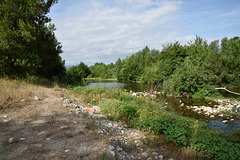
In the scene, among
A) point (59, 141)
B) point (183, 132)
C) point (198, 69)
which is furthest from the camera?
point (198, 69)

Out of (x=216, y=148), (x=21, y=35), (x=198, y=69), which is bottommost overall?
(x=216, y=148)

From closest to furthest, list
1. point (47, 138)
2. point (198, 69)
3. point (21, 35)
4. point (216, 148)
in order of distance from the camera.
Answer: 1. point (216, 148)
2. point (47, 138)
3. point (21, 35)
4. point (198, 69)

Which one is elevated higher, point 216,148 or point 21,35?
point 21,35

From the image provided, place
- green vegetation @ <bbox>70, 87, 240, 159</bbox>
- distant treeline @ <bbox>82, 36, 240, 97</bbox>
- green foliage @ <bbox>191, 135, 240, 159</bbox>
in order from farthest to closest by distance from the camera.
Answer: distant treeline @ <bbox>82, 36, 240, 97</bbox>, green vegetation @ <bbox>70, 87, 240, 159</bbox>, green foliage @ <bbox>191, 135, 240, 159</bbox>

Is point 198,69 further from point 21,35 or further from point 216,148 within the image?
point 21,35

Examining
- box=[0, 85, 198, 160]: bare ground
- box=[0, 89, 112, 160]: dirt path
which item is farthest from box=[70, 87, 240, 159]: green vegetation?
box=[0, 89, 112, 160]: dirt path

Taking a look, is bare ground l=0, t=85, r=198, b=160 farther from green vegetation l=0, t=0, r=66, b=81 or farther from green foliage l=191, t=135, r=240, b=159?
green vegetation l=0, t=0, r=66, b=81

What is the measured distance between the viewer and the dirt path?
2.90 meters

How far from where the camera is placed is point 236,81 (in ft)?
76.2

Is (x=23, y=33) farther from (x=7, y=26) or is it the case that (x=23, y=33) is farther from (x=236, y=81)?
(x=236, y=81)

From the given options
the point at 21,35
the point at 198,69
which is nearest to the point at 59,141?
the point at 21,35

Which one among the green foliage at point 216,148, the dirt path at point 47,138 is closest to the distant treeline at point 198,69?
the green foliage at point 216,148

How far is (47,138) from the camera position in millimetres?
3529

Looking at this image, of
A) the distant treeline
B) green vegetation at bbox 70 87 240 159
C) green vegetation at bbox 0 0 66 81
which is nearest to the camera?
green vegetation at bbox 70 87 240 159
